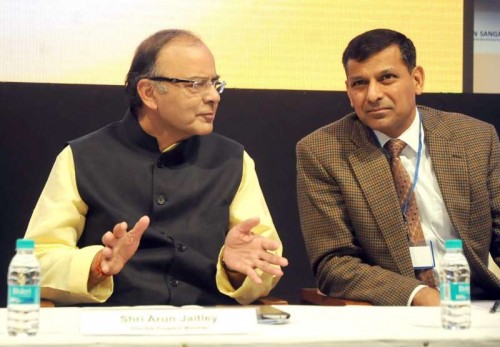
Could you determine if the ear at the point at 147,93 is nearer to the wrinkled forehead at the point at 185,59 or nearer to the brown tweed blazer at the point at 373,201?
the wrinkled forehead at the point at 185,59

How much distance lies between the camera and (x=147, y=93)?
3.12 metres

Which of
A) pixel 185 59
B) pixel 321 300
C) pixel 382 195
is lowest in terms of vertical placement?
pixel 321 300

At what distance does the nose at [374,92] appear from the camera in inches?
128

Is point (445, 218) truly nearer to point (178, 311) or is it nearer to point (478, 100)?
point (478, 100)

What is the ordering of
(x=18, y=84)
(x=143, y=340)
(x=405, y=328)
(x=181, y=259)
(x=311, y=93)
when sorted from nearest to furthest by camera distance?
(x=143, y=340) < (x=405, y=328) < (x=181, y=259) < (x=18, y=84) < (x=311, y=93)

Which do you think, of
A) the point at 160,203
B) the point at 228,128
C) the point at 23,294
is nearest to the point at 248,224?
the point at 160,203

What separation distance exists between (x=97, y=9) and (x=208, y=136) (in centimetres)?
106

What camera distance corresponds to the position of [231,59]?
401cm

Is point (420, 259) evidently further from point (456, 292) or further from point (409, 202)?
point (456, 292)

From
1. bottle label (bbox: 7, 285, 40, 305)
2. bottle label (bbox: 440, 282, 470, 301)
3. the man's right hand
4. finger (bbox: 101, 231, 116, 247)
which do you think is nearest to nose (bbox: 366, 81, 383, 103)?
the man's right hand

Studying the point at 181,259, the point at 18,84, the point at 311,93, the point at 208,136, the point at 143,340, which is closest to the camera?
the point at 143,340

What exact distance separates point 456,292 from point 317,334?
1.14 feet

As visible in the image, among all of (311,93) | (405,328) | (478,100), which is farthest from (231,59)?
(405,328)

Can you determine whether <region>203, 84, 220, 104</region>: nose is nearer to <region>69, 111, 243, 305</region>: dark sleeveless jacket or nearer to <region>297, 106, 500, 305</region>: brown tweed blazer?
<region>69, 111, 243, 305</region>: dark sleeveless jacket
